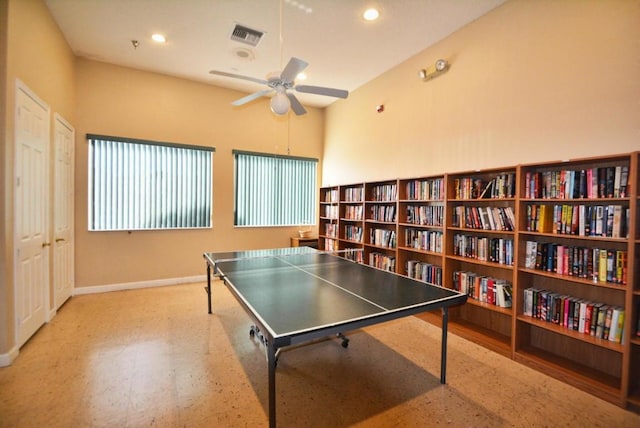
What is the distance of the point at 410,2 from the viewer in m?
2.89

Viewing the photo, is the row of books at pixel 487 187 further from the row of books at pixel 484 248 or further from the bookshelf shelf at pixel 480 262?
the bookshelf shelf at pixel 480 262

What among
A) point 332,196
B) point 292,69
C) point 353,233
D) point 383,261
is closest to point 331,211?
point 332,196

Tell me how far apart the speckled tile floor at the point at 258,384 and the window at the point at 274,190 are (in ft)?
8.69

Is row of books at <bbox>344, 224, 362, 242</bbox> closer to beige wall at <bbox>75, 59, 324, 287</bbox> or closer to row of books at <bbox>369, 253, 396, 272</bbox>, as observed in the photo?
row of books at <bbox>369, 253, 396, 272</bbox>

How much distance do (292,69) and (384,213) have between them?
8.49 feet

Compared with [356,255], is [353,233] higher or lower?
higher

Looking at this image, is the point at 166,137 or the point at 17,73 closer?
the point at 17,73

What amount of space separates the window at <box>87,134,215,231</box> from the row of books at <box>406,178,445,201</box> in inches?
136

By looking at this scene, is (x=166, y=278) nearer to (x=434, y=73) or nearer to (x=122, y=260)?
(x=122, y=260)

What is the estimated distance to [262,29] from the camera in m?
3.37

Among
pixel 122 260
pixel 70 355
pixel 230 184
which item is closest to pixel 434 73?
pixel 230 184

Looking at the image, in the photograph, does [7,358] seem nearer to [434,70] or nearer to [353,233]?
[353,233]

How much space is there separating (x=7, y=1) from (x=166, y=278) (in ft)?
12.2

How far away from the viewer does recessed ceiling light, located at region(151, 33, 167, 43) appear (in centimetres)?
Answer: 354
